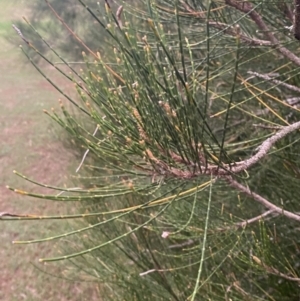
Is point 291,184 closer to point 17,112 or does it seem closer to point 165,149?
point 165,149

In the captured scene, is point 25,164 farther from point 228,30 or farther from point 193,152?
point 193,152

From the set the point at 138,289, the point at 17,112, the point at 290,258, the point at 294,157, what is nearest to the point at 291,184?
the point at 294,157

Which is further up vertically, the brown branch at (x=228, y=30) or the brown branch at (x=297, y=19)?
the brown branch at (x=297, y=19)

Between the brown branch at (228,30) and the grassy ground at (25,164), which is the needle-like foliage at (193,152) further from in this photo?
the grassy ground at (25,164)

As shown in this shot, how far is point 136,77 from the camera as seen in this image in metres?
0.57

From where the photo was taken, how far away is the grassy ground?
3486mm

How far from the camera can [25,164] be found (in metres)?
5.25

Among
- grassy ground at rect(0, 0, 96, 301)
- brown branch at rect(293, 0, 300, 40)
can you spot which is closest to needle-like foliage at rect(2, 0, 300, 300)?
brown branch at rect(293, 0, 300, 40)

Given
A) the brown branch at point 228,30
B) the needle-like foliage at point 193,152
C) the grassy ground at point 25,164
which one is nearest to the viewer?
the needle-like foliage at point 193,152

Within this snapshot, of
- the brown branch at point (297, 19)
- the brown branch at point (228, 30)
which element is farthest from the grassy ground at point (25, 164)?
the brown branch at point (297, 19)

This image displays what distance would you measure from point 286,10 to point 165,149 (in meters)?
0.55

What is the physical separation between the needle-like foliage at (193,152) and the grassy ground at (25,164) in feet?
1.90

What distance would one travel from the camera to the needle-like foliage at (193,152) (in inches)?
21.8

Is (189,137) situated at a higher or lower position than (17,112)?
higher
